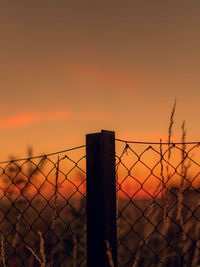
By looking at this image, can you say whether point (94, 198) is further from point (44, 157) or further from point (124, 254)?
point (124, 254)

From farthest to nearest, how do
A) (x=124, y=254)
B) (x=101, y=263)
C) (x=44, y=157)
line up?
(x=124, y=254), (x=44, y=157), (x=101, y=263)

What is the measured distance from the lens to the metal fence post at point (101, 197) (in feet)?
6.24

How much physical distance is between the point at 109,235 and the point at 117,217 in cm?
11

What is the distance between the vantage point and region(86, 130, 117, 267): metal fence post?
6.24 ft

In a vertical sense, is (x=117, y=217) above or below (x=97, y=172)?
below

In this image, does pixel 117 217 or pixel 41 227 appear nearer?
pixel 117 217

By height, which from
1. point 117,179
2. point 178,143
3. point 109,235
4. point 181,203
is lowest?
point 109,235

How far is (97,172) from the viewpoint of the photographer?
6.32 feet

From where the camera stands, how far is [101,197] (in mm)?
1910

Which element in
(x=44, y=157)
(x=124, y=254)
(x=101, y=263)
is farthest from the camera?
(x=124, y=254)

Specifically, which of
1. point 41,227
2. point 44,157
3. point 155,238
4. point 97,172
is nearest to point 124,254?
point 155,238

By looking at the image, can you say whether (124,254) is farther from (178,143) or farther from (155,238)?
(178,143)

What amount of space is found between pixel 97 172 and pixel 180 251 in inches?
24.7

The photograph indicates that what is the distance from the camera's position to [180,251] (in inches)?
79.1
